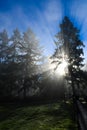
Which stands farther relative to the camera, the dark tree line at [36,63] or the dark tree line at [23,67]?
the dark tree line at [23,67]

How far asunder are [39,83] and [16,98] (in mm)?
5248

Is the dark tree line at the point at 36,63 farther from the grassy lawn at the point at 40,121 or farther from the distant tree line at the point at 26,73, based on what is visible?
the grassy lawn at the point at 40,121

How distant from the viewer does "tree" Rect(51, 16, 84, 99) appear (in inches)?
1166

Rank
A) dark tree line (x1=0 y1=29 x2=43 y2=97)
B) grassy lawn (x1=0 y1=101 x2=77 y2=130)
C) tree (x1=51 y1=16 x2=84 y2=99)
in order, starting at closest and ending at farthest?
1. grassy lawn (x1=0 y1=101 x2=77 y2=130)
2. tree (x1=51 y1=16 x2=84 y2=99)
3. dark tree line (x1=0 y1=29 x2=43 y2=97)

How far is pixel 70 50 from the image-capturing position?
29875 mm

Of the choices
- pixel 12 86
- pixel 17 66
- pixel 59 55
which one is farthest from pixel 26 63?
pixel 59 55

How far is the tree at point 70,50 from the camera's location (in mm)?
29625

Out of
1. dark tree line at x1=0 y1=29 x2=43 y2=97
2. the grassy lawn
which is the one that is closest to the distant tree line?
dark tree line at x1=0 y1=29 x2=43 y2=97

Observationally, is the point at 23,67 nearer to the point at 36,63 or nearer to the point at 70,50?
the point at 36,63

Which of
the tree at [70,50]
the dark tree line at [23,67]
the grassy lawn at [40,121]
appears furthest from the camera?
the dark tree line at [23,67]

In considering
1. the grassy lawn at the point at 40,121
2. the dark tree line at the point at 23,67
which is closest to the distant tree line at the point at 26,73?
the dark tree line at the point at 23,67

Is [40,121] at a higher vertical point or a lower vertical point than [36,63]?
lower

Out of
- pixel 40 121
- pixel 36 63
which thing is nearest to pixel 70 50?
pixel 36 63

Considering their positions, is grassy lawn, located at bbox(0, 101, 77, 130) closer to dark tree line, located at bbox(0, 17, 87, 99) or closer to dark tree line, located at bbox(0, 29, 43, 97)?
dark tree line, located at bbox(0, 17, 87, 99)
